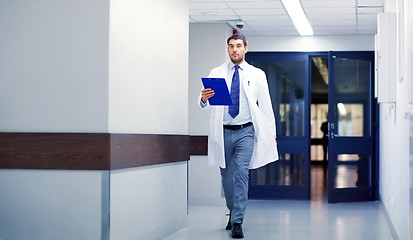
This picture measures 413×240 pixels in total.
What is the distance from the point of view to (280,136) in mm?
9547

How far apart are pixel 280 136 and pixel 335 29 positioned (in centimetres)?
191

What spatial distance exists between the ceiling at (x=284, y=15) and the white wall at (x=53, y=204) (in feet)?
12.1

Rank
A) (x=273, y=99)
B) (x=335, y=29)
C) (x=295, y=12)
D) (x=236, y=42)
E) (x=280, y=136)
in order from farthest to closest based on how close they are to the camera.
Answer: (x=273, y=99) < (x=280, y=136) < (x=335, y=29) < (x=295, y=12) < (x=236, y=42)

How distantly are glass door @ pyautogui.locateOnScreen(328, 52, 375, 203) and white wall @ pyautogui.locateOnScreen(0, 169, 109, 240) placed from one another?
221 inches

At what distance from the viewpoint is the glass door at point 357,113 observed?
29.9ft

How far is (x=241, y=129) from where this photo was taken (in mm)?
5758

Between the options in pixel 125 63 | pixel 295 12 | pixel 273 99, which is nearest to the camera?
pixel 125 63

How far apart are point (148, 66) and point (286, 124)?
5.53 meters

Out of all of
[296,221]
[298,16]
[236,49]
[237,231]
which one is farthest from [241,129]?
[298,16]

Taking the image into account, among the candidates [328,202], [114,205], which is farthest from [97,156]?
[328,202]

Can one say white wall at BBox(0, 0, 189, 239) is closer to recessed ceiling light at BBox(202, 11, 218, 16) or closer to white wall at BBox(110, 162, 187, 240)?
white wall at BBox(110, 162, 187, 240)

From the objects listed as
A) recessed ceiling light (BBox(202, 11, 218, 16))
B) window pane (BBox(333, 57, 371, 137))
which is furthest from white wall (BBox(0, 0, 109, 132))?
window pane (BBox(333, 57, 371, 137))

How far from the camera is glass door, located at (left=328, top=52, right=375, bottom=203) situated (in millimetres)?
9117

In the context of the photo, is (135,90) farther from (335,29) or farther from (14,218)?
(335,29)
